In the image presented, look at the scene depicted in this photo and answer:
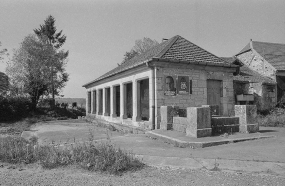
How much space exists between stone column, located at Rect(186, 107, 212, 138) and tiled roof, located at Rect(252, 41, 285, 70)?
515 inches

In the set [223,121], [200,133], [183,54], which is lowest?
[200,133]

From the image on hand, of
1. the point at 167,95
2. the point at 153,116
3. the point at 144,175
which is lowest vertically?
the point at 144,175

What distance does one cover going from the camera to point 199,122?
732cm

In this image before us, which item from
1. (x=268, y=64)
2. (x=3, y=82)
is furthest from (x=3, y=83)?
(x=268, y=64)

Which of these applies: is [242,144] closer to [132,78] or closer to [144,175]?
[144,175]

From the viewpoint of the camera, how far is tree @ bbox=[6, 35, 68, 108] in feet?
76.8

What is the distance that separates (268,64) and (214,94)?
9333 mm

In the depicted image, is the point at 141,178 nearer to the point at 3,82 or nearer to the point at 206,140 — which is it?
the point at 206,140

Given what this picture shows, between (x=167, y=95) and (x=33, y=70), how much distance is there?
18539 mm

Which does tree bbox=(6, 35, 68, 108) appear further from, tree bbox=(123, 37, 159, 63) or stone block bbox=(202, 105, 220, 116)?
stone block bbox=(202, 105, 220, 116)

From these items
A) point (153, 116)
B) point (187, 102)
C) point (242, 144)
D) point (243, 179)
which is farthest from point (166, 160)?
point (187, 102)

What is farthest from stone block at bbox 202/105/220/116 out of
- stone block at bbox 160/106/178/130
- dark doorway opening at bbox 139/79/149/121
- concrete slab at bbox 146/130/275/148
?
dark doorway opening at bbox 139/79/149/121

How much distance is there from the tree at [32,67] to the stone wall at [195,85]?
18.0 m

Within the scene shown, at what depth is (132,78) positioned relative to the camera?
12227mm
